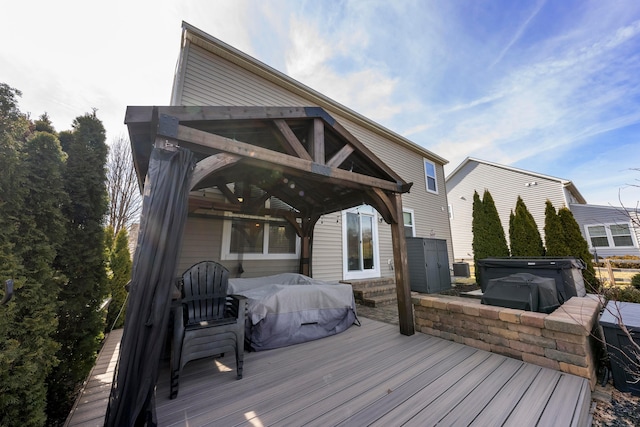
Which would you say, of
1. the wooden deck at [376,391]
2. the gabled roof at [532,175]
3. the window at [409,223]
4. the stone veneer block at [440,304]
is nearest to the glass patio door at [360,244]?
the window at [409,223]

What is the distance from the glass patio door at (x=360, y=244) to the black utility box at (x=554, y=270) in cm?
309

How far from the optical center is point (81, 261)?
239 centimetres

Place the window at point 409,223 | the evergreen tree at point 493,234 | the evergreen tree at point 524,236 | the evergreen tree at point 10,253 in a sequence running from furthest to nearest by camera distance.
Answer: the window at point 409,223, the evergreen tree at point 493,234, the evergreen tree at point 524,236, the evergreen tree at point 10,253

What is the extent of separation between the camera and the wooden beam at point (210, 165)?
2139 mm

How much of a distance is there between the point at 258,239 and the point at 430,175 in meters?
8.56

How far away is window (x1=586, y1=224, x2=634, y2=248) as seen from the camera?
1193 cm

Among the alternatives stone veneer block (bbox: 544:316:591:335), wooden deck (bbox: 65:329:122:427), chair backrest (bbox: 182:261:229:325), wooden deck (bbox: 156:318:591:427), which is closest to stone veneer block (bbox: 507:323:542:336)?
stone veneer block (bbox: 544:316:591:335)

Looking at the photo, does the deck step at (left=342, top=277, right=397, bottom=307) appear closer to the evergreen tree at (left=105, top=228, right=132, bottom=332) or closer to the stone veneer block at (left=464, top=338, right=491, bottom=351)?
the stone veneer block at (left=464, top=338, right=491, bottom=351)

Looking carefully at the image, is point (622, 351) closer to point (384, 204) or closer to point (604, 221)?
point (384, 204)

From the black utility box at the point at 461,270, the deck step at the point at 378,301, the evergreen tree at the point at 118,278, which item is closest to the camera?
the evergreen tree at the point at 118,278

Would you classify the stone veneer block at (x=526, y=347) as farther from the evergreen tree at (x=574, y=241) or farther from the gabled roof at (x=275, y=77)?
the gabled roof at (x=275, y=77)

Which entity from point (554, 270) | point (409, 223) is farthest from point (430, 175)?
point (554, 270)

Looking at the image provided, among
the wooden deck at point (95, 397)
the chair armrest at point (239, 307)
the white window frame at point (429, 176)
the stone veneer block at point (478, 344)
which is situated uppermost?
the white window frame at point (429, 176)

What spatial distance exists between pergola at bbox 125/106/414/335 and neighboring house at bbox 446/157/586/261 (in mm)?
12411
